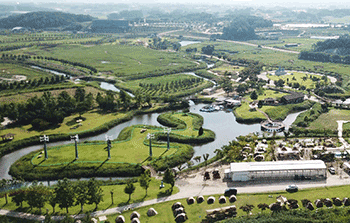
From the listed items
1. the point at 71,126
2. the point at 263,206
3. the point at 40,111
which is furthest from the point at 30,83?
the point at 263,206

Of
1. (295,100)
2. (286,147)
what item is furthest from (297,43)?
(286,147)

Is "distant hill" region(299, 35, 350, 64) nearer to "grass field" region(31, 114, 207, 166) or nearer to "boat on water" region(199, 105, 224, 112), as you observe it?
"boat on water" region(199, 105, 224, 112)

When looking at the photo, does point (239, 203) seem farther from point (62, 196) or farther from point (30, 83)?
point (30, 83)

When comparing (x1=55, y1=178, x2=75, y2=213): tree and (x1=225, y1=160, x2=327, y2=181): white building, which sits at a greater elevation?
→ (x1=55, y1=178, x2=75, y2=213): tree

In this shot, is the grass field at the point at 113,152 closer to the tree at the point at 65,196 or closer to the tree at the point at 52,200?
the tree at the point at 52,200

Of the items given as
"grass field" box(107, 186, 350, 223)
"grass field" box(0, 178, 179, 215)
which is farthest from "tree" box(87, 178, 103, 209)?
"grass field" box(107, 186, 350, 223)

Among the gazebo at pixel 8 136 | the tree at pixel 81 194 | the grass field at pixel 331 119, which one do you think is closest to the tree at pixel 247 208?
the tree at pixel 81 194
